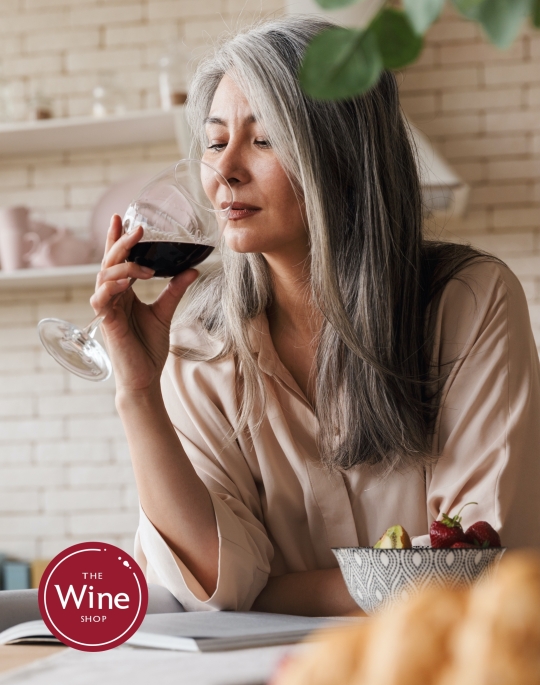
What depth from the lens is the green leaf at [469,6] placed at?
364mm

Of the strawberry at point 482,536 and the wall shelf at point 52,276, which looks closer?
the strawberry at point 482,536

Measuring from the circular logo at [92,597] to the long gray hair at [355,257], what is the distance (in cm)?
64

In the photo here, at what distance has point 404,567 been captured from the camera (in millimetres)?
779

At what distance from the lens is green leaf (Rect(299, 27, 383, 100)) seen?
0.38 metres

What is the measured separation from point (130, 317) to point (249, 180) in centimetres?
31

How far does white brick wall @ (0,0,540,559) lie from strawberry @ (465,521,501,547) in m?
2.36

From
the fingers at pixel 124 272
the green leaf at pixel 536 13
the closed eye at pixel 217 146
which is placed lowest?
the fingers at pixel 124 272

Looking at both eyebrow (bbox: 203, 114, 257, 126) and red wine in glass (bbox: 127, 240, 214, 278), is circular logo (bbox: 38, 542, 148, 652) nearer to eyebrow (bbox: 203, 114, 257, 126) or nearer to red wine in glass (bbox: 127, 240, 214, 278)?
red wine in glass (bbox: 127, 240, 214, 278)

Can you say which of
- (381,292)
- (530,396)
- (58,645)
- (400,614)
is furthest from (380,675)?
(381,292)

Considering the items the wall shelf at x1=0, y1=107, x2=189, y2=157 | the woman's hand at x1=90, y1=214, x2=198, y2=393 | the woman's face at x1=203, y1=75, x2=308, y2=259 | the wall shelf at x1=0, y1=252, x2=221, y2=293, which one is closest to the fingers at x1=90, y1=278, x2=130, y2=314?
the woman's hand at x1=90, y1=214, x2=198, y2=393

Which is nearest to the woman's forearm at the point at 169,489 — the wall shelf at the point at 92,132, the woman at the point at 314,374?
the woman at the point at 314,374

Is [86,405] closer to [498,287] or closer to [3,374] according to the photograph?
[3,374]

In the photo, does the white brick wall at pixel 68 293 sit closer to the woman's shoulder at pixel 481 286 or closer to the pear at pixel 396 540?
the woman's shoulder at pixel 481 286

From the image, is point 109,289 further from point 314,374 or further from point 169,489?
point 314,374
